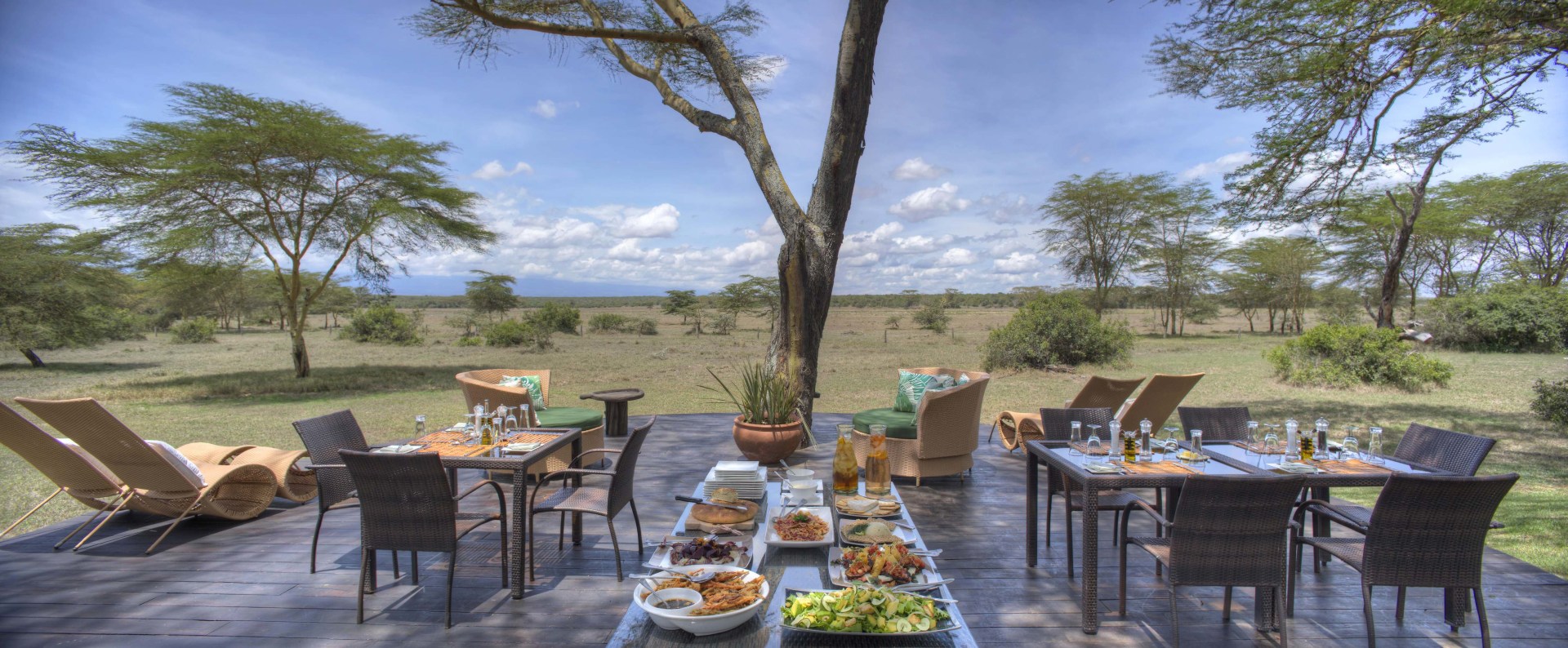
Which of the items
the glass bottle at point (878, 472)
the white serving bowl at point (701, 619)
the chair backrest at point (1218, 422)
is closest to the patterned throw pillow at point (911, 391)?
the chair backrest at point (1218, 422)

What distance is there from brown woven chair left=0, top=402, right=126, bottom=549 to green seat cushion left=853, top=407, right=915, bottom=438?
4665mm

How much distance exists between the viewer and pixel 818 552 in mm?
2156

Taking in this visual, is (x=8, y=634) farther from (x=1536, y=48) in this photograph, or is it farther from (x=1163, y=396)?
(x=1536, y=48)

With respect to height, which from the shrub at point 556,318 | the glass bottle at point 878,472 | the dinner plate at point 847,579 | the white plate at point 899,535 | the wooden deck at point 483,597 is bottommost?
the wooden deck at point 483,597

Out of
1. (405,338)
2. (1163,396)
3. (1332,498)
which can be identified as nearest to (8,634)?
(1163,396)

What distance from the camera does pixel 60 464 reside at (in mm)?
3678

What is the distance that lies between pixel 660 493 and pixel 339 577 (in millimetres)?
2008

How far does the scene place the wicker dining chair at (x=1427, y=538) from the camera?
2.29m

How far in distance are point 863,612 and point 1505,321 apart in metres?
23.7

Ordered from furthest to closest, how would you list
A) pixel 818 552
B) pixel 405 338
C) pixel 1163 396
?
1. pixel 405 338
2. pixel 1163 396
3. pixel 818 552

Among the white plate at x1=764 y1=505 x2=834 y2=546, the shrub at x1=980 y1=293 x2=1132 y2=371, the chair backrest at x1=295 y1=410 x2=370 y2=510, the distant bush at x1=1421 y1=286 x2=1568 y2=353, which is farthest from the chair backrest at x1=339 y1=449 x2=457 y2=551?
the distant bush at x1=1421 y1=286 x2=1568 y2=353

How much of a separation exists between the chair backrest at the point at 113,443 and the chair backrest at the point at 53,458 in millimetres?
63

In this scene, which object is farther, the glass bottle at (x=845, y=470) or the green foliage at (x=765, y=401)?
the green foliage at (x=765, y=401)

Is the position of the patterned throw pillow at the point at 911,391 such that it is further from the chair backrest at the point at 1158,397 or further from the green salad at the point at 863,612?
the green salad at the point at 863,612
